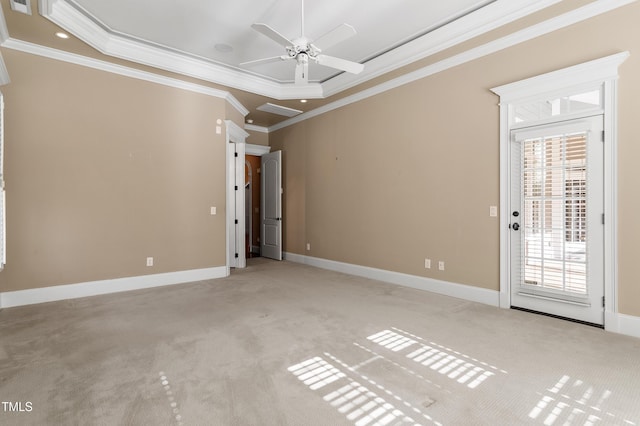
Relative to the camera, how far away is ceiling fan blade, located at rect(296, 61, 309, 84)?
11.4ft

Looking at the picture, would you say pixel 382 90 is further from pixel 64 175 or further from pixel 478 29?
pixel 64 175

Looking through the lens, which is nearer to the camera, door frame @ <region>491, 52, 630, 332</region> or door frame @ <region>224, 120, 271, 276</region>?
door frame @ <region>491, 52, 630, 332</region>

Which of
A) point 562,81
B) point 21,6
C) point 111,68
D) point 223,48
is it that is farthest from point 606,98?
point 111,68

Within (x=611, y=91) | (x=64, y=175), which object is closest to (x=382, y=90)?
(x=611, y=91)

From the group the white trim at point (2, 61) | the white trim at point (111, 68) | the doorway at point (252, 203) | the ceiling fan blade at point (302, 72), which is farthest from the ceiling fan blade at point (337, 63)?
the doorway at point (252, 203)

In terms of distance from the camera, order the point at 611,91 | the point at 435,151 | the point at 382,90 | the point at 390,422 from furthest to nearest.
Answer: the point at 382,90 → the point at 435,151 → the point at 611,91 → the point at 390,422

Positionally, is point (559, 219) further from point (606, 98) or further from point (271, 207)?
point (271, 207)

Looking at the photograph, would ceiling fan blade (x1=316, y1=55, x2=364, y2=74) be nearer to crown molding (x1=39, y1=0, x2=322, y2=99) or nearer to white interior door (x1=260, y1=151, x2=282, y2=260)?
crown molding (x1=39, y1=0, x2=322, y2=99)

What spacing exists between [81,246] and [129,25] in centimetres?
281

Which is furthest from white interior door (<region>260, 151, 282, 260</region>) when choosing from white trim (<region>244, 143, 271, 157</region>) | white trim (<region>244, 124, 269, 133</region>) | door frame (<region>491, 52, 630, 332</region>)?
door frame (<region>491, 52, 630, 332</region>)

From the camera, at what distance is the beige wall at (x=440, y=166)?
119 inches

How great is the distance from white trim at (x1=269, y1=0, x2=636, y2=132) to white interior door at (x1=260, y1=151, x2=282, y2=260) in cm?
205

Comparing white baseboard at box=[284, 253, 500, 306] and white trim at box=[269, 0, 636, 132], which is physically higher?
white trim at box=[269, 0, 636, 132]

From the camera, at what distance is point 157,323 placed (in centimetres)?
331
